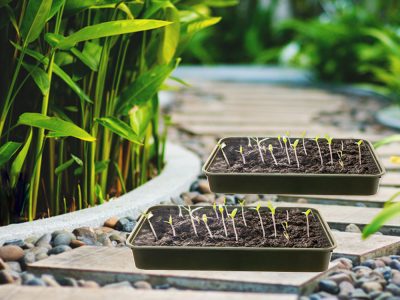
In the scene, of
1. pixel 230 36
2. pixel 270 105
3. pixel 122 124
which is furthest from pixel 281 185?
pixel 230 36

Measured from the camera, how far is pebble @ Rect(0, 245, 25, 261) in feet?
6.83

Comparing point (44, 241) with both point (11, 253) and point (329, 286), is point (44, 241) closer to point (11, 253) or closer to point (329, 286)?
point (11, 253)

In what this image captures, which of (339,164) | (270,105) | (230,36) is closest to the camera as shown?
(339,164)

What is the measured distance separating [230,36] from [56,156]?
21.1 ft

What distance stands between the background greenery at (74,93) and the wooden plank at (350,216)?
1.85 feet

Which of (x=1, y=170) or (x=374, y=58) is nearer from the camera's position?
(x=1, y=170)

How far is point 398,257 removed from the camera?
2.14 meters

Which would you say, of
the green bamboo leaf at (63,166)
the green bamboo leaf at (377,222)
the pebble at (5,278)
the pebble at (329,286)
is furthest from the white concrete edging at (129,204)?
the green bamboo leaf at (377,222)

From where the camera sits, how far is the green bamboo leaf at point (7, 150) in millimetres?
2295

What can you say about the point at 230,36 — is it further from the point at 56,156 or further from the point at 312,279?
the point at 312,279

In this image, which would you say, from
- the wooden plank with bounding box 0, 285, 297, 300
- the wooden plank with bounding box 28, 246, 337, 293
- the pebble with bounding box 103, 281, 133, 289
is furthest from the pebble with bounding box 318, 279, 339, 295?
the pebble with bounding box 103, 281, 133, 289

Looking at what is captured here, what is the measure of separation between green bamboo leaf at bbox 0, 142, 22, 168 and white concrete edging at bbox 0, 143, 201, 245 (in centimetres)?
18

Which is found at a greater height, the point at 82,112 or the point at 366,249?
the point at 82,112

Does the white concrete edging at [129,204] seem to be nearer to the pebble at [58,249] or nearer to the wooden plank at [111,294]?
the pebble at [58,249]
